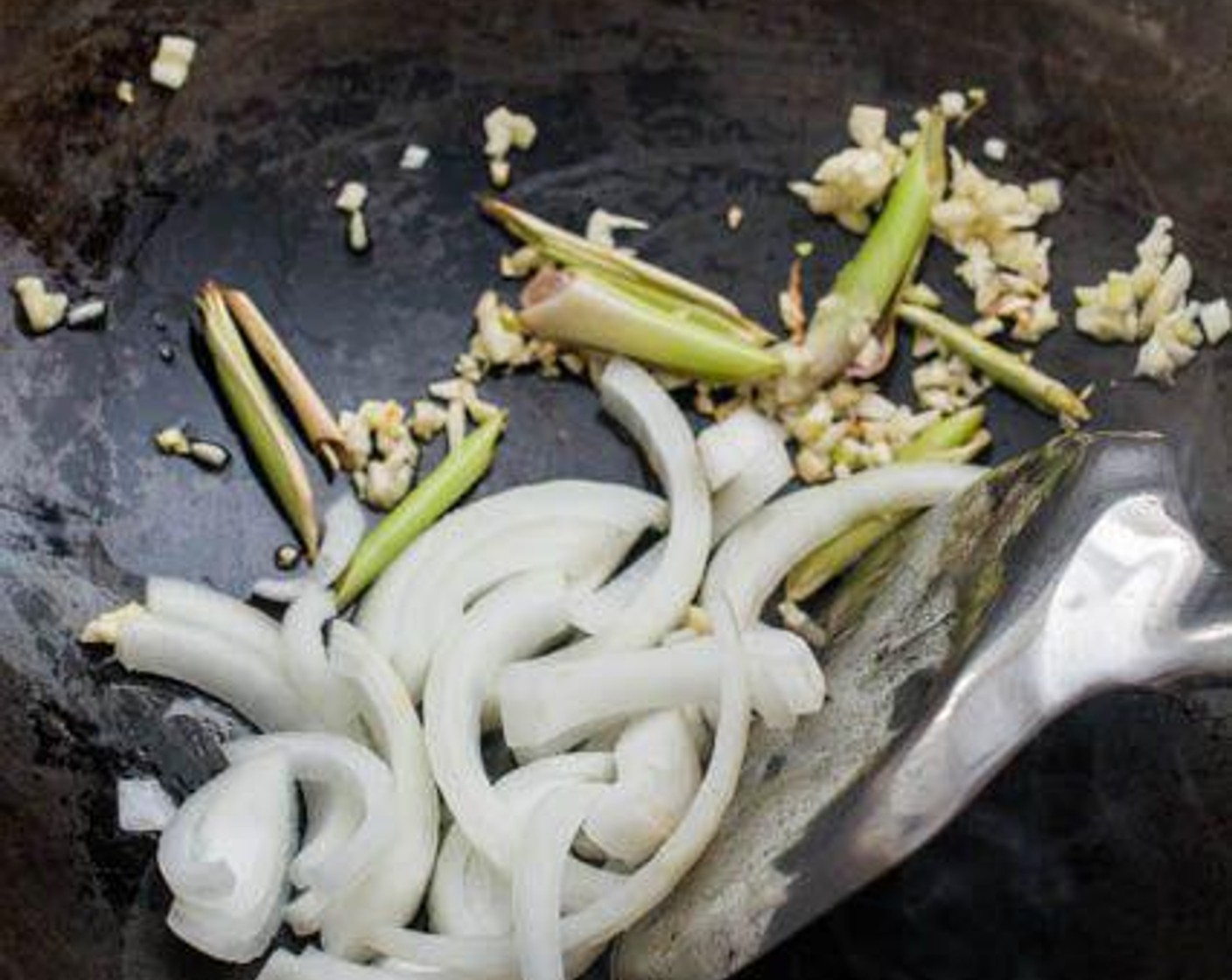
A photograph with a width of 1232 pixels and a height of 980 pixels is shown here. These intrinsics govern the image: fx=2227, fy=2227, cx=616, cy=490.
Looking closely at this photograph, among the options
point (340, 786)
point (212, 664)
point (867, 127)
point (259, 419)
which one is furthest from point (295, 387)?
point (867, 127)

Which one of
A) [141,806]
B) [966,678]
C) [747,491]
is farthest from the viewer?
[747,491]

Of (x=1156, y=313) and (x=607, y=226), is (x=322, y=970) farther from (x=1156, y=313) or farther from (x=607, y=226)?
(x=1156, y=313)

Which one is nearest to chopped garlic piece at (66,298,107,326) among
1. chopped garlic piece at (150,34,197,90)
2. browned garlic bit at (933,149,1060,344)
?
chopped garlic piece at (150,34,197,90)

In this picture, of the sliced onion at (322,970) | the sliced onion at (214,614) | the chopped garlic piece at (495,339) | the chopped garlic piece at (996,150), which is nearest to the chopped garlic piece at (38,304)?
the sliced onion at (214,614)

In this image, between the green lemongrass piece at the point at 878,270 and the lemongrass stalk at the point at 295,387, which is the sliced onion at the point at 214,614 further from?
the green lemongrass piece at the point at 878,270

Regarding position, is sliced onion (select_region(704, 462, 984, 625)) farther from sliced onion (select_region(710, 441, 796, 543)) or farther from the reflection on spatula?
the reflection on spatula
